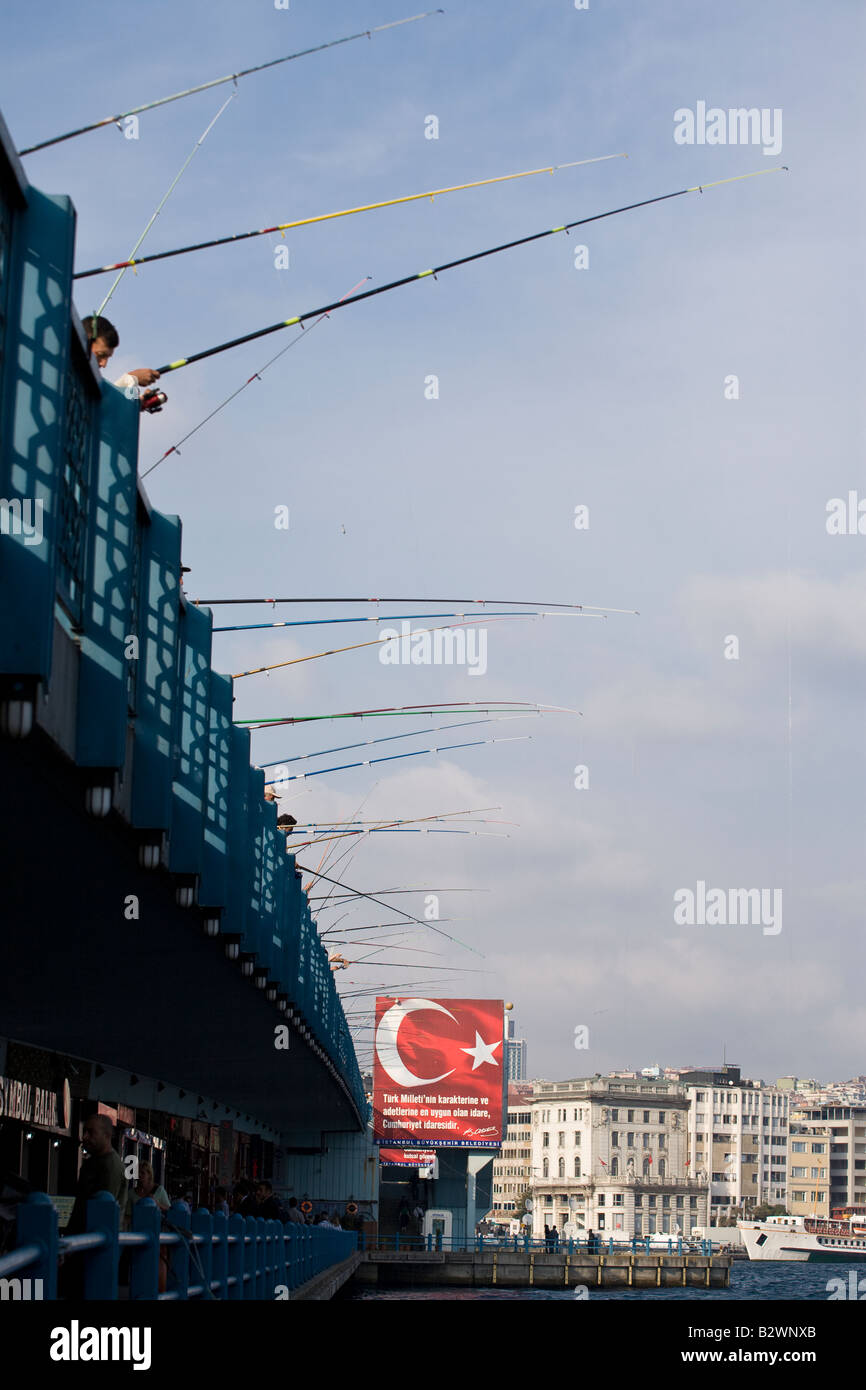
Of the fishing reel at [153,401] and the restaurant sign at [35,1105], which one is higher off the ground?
the fishing reel at [153,401]

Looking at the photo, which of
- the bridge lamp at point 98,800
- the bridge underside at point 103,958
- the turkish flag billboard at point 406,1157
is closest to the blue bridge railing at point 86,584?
the bridge lamp at point 98,800

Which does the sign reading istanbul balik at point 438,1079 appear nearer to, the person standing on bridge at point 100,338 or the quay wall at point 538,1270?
the quay wall at point 538,1270

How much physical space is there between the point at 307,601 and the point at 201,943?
468 centimetres

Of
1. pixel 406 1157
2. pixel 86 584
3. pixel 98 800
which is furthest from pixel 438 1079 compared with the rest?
pixel 86 584

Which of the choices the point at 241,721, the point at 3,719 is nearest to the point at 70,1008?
the point at 241,721

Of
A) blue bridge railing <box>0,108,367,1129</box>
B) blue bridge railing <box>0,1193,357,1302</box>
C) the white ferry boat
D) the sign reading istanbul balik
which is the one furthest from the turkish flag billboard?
the white ferry boat

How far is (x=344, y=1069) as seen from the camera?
6084 centimetres

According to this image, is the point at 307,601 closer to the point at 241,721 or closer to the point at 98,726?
the point at 241,721

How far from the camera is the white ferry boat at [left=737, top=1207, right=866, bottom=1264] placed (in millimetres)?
153625

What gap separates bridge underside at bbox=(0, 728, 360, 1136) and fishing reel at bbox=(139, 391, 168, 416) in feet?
9.48

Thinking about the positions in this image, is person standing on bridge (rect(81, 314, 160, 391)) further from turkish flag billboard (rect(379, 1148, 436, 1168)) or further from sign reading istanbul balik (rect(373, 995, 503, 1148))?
turkish flag billboard (rect(379, 1148, 436, 1168))

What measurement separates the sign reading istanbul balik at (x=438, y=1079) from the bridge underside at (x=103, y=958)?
34.3 meters

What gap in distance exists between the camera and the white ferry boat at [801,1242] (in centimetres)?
15362

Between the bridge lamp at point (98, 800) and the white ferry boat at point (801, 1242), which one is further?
the white ferry boat at point (801, 1242)
